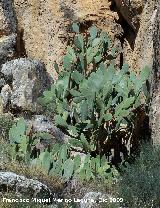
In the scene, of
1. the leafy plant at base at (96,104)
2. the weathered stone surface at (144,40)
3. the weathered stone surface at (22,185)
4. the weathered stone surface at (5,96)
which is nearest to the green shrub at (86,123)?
the leafy plant at base at (96,104)

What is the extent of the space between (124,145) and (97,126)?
2.06 feet

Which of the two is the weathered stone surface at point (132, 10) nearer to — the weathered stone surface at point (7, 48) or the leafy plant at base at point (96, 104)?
the leafy plant at base at point (96, 104)

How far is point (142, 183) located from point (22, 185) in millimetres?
1225

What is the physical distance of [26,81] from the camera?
9.07 meters

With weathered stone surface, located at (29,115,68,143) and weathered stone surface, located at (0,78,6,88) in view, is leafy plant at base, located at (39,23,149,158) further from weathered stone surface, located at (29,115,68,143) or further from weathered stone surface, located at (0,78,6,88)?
weathered stone surface, located at (0,78,6,88)

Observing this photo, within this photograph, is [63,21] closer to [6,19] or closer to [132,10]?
[6,19]

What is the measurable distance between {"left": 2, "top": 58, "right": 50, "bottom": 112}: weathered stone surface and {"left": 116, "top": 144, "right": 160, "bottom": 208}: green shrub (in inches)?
112

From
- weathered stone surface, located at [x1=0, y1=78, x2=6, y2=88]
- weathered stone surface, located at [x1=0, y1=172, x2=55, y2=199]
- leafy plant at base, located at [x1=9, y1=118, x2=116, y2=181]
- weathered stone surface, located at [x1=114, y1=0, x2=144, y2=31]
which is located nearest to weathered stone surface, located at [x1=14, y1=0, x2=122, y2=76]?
weathered stone surface, located at [x1=114, y1=0, x2=144, y2=31]

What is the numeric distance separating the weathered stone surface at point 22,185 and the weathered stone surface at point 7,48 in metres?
4.31

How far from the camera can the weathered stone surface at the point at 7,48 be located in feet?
32.7

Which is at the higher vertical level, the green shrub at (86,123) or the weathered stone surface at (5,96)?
the green shrub at (86,123)

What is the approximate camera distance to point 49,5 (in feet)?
32.2

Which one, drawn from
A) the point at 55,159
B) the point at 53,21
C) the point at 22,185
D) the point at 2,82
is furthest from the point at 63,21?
the point at 22,185

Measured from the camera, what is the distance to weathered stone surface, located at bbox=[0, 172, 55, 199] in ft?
19.1
